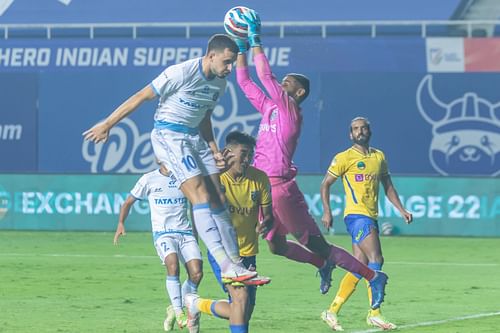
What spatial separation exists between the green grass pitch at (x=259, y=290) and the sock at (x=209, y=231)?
2.61m

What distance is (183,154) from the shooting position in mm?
12016

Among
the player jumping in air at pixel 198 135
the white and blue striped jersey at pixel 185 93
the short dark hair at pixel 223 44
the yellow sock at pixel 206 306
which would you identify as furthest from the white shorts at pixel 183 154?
the yellow sock at pixel 206 306

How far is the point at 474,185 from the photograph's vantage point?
2797 centimetres

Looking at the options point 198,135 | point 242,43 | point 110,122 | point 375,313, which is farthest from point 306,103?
point 110,122

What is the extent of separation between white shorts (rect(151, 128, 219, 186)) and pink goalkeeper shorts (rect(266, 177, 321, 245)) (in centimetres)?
214

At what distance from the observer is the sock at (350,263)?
14.2 m

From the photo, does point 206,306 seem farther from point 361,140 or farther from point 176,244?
point 361,140

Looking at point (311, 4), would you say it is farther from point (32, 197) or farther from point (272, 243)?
point (272, 243)

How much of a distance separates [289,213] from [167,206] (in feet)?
5.22

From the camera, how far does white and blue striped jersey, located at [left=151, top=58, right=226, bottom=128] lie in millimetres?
11930

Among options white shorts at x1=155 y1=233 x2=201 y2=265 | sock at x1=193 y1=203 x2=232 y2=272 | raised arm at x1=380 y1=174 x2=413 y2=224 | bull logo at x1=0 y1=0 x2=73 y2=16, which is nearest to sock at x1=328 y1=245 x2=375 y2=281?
raised arm at x1=380 y1=174 x2=413 y2=224

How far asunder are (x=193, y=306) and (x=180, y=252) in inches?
74.9

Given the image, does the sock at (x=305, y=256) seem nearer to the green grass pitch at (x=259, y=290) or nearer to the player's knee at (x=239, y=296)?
the green grass pitch at (x=259, y=290)

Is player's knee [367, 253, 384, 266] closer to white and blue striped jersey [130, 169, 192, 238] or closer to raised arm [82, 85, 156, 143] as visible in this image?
white and blue striped jersey [130, 169, 192, 238]
